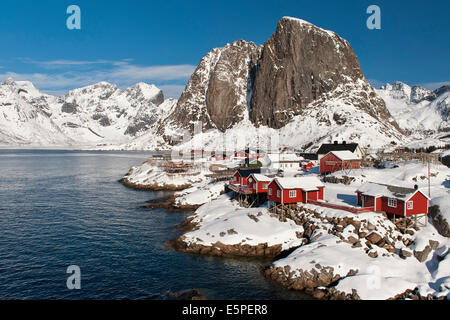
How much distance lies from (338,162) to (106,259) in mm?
47161

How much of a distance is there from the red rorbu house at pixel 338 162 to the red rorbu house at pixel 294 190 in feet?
67.1

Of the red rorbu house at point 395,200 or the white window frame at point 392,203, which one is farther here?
the white window frame at point 392,203

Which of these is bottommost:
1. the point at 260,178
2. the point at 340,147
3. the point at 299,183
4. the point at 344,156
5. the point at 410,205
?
the point at 410,205

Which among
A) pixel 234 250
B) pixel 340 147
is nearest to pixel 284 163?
pixel 340 147

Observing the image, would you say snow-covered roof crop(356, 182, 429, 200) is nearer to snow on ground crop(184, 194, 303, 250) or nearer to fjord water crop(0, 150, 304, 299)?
snow on ground crop(184, 194, 303, 250)

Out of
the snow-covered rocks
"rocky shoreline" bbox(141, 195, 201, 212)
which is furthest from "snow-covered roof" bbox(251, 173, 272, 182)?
"rocky shoreline" bbox(141, 195, 201, 212)

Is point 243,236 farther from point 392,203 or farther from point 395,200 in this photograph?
point 395,200

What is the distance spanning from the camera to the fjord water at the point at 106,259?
88.8 feet

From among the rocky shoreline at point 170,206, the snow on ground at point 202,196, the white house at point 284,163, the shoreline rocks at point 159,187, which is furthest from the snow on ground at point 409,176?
the shoreline rocks at point 159,187

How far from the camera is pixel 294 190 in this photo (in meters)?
44.9

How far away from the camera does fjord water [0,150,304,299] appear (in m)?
27.1

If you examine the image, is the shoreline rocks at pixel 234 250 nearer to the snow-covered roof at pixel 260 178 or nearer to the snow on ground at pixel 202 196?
→ the snow-covered roof at pixel 260 178

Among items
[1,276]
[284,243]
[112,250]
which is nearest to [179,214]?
[112,250]

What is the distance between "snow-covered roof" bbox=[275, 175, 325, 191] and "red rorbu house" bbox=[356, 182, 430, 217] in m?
6.32
